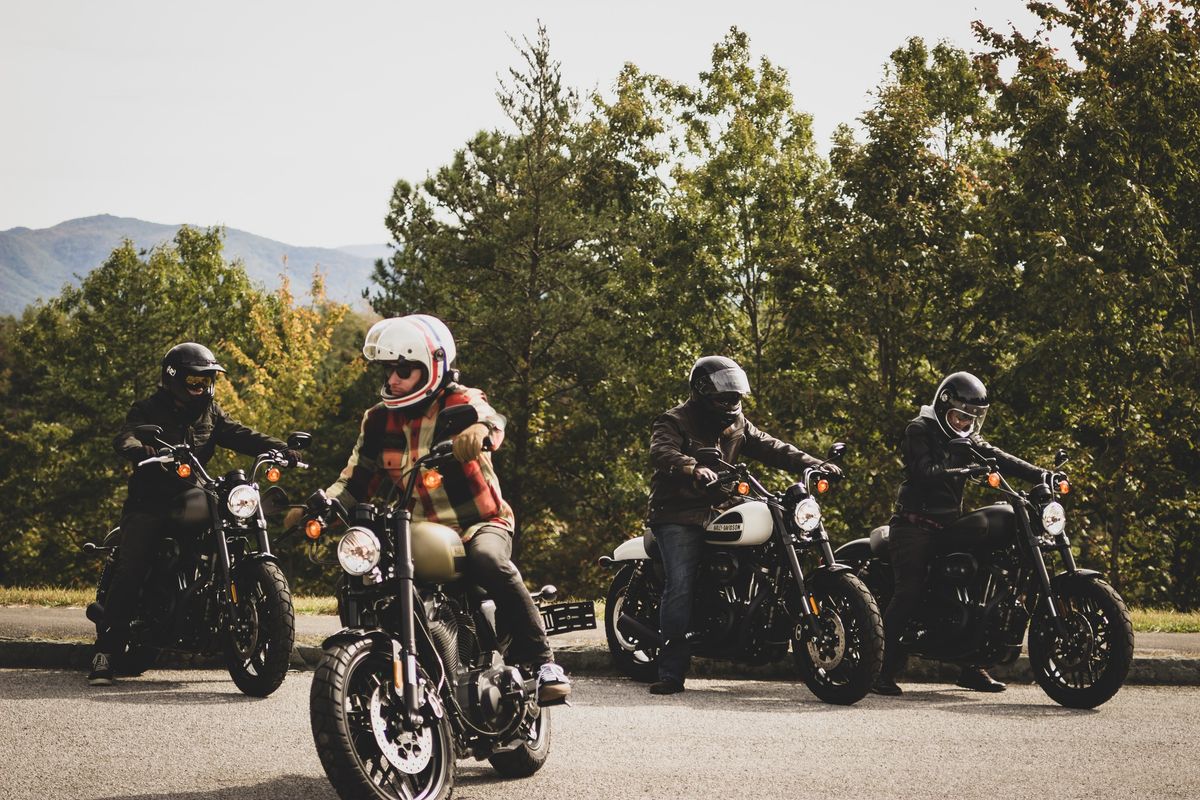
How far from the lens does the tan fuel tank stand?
5.11 metres

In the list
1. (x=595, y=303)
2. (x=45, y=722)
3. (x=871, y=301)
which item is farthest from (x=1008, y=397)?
(x=45, y=722)

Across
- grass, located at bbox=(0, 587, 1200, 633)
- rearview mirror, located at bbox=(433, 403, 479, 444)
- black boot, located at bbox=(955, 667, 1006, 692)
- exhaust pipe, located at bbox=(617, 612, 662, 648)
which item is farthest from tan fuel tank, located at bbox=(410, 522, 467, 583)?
grass, located at bbox=(0, 587, 1200, 633)

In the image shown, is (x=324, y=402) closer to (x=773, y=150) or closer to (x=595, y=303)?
(x=595, y=303)

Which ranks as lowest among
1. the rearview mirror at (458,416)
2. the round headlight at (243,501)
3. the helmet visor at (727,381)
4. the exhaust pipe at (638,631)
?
the exhaust pipe at (638,631)

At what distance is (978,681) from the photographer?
8.87 metres

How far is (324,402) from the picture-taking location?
1666 inches

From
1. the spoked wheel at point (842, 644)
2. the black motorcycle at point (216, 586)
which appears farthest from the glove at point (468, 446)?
the spoked wheel at point (842, 644)

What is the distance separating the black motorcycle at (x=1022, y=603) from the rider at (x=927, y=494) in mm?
123

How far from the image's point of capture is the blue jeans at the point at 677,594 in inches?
331

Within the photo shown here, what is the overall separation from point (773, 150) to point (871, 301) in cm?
955

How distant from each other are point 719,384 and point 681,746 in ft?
8.92

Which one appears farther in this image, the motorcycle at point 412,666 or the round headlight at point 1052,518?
the round headlight at point 1052,518

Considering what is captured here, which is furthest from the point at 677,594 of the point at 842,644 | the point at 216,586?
the point at 216,586

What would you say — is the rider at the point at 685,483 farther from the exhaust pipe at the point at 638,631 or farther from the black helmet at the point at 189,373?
the black helmet at the point at 189,373
